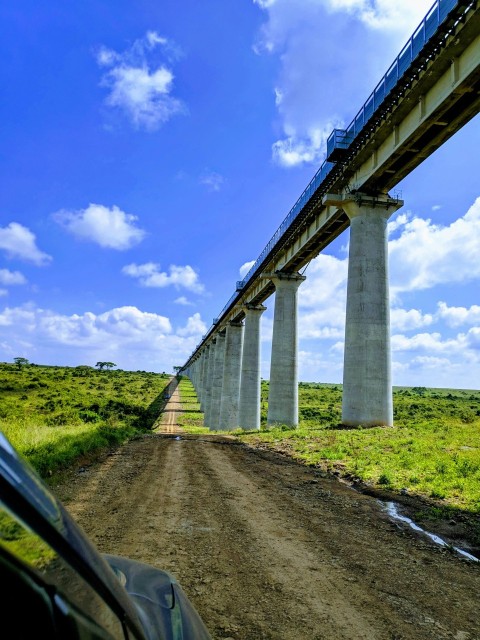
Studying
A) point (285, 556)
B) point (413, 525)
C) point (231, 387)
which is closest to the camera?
point (285, 556)

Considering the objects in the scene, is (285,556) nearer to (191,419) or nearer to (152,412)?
(152,412)

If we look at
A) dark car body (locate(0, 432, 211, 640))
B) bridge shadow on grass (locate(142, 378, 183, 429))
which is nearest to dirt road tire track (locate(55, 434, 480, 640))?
dark car body (locate(0, 432, 211, 640))

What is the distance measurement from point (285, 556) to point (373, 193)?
62.1 feet

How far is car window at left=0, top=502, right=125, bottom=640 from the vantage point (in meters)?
0.83

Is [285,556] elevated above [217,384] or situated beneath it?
situated beneath

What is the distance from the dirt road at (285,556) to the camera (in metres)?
3.48

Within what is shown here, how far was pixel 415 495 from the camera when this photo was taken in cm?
866

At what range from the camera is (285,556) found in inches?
193

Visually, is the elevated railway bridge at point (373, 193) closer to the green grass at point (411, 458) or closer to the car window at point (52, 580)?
the green grass at point (411, 458)

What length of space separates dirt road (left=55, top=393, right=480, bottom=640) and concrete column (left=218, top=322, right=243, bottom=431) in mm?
36928

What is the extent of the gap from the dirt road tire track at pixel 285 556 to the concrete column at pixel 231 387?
1456 inches

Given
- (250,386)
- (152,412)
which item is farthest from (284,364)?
(152,412)

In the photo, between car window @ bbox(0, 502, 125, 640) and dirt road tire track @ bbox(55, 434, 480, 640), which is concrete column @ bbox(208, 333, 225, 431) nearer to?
dirt road tire track @ bbox(55, 434, 480, 640)

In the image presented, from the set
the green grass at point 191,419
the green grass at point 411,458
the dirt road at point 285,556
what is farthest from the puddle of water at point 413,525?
the green grass at point 191,419
